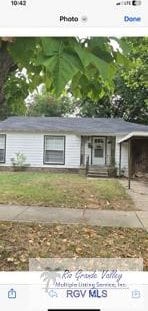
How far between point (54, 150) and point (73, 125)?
0.16m

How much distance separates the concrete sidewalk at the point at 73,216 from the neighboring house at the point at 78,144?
25 centimetres

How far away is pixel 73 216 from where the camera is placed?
171 centimetres

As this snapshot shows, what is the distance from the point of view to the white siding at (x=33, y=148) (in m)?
1.11

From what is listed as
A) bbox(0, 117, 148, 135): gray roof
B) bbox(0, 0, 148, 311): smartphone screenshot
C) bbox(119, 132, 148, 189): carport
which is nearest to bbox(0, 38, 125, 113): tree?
bbox(0, 0, 148, 311): smartphone screenshot

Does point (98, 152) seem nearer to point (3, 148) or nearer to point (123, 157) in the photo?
point (123, 157)

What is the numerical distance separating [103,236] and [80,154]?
1092 millimetres

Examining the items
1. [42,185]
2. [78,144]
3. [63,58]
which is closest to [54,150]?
[78,144]

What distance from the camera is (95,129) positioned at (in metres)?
1.26

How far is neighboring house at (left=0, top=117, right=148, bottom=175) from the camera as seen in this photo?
111 cm

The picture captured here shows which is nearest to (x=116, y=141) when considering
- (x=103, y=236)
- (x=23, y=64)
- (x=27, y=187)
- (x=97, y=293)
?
(x=27, y=187)

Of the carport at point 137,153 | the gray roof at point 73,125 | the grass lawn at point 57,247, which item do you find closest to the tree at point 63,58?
the gray roof at point 73,125
